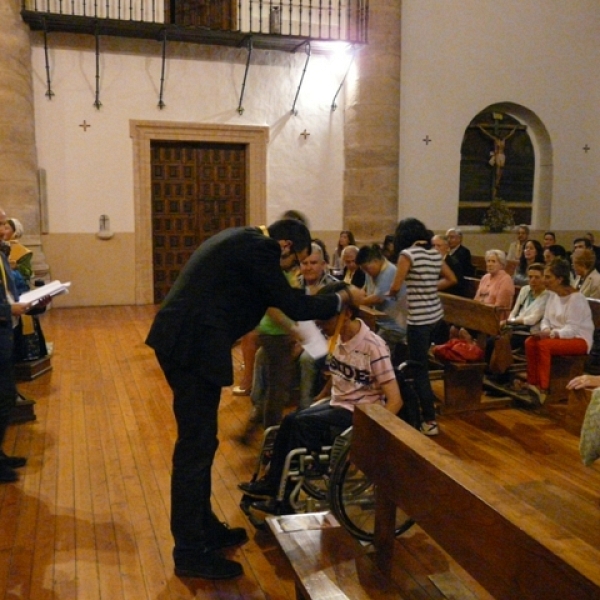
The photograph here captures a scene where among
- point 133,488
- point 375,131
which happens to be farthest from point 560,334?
point 375,131

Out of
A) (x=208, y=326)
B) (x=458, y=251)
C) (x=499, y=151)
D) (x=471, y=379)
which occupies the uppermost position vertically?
(x=499, y=151)

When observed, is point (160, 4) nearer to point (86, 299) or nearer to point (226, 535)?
point (86, 299)

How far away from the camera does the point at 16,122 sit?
8969mm

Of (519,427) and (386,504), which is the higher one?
(386,504)

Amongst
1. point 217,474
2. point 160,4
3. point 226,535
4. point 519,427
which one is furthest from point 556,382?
point 160,4

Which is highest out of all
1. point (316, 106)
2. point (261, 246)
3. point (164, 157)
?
point (316, 106)

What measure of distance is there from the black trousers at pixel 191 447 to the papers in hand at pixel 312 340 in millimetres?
690

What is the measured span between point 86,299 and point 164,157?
2429 millimetres

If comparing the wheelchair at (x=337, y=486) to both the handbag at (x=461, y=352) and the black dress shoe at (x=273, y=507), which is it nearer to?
the black dress shoe at (x=273, y=507)

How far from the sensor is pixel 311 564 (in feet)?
7.79

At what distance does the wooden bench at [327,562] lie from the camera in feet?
7.27

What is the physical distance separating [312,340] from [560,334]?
271cm

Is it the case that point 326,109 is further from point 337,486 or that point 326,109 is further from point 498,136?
point 337,486

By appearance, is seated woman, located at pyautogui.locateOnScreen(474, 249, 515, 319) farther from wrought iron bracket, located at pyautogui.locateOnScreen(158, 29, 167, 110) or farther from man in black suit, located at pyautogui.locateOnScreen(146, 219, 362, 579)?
wrought iron bracket, located at pyautogui.locateOnScreen(158, 29, 167, 110)
